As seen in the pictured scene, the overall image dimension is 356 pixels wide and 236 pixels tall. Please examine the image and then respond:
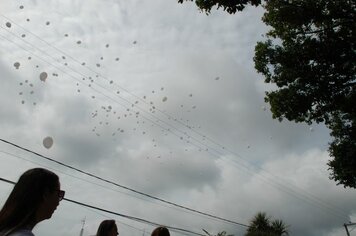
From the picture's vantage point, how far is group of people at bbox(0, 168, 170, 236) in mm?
2033

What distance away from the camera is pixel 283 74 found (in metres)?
13.2

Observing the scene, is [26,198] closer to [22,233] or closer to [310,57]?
[22,233]

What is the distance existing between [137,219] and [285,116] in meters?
7.20

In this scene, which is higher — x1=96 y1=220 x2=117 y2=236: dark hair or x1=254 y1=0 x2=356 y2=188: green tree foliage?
x1=254 y1=0 x2=356 y2=188: green tree foliage

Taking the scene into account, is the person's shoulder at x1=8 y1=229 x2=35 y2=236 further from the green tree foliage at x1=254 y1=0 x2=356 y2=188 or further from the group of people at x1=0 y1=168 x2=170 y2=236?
the green tree foliage at x1=254 y1=0 x2=356 y2=188

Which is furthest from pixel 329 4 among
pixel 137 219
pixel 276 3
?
pixel 137 219

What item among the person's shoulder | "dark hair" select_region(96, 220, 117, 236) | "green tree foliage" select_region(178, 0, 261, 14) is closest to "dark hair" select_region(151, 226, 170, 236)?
"dark hair" select_region(96, 220, 117, 236)

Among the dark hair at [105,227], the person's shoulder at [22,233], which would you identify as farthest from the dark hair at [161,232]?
the person's shoulder at [22,233]

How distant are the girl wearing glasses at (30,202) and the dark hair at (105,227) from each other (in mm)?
2513

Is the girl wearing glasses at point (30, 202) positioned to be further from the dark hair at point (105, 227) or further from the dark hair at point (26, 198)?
the dark hair at point (105, 227)

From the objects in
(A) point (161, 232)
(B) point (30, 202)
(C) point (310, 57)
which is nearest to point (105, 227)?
(A) point (161, 232)

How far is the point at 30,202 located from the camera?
2.14m

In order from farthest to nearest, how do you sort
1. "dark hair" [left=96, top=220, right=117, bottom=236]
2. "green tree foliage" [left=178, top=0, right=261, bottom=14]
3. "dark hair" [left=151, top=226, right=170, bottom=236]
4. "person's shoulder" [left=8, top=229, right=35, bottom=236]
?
"green tree foliage" [left=178, top=0, right=261, bottom=14] → "dark hair" [left=151, top=226, right=170, bottom=236] → "dark hair" [left=96, top=220, right=117, bottom=236] → "person's shoulder" [left=8, top=229, right=35, bottom=236]

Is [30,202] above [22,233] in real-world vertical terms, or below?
above
